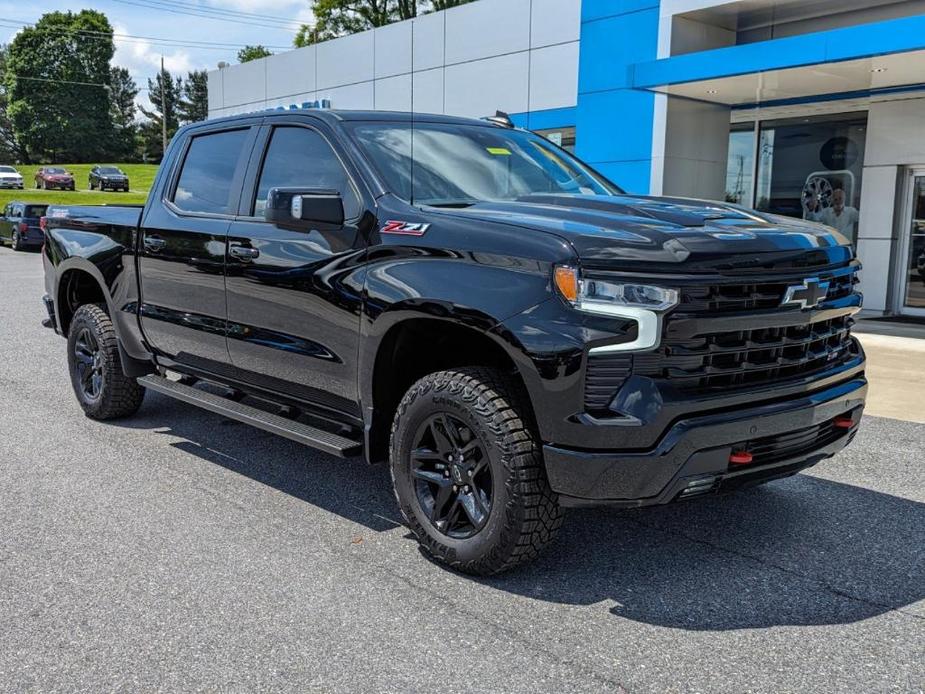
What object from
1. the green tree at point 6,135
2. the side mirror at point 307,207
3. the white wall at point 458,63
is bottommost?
the side mirror at point 307,207

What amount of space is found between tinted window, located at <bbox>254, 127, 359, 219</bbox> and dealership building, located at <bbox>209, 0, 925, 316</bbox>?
26.9 ft

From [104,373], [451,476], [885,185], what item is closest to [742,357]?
[451,476]

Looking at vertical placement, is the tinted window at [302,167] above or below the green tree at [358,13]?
below

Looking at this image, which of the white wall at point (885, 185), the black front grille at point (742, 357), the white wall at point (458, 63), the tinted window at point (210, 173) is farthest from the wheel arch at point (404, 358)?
the white wall at point (458, 63)

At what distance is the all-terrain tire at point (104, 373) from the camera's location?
20.2 ft

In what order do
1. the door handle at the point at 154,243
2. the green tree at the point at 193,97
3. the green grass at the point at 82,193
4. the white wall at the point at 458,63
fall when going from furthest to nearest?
the green tree at the point at 193,97 → the green grass at the point at 82,193 → the white wall at the point at 458,63 → the door handle at the point at 154,243

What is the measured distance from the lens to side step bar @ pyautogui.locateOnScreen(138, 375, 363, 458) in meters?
4.17

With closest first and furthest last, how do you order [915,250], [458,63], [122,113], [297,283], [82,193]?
[297,283] → [915,250] → [458,63] → [82,193] → [122,113]

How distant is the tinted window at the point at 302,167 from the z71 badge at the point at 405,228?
28cm

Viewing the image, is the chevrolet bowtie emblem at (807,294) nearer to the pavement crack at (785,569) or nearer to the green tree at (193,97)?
the pavement crack at (785,569)

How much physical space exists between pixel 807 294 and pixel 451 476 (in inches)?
66.0

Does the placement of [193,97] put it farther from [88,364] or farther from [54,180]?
[88,364]

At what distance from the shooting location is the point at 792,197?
47.2ft

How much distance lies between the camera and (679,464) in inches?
129
